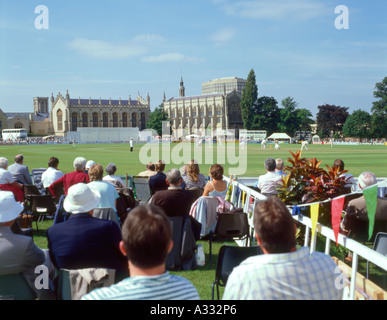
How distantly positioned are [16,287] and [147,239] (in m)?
2.08

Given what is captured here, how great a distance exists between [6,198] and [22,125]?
411 feet

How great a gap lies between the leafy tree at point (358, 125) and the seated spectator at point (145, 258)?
97691mm

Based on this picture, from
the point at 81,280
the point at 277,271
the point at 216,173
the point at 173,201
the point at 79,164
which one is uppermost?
the point at 79,164

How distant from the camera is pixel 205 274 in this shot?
573cm

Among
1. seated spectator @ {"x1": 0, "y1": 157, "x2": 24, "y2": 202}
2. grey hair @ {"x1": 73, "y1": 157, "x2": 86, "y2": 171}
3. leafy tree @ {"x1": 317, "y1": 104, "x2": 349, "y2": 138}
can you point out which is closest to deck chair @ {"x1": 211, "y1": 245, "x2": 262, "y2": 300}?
grey hair @ {"x1": 73, "y1": 157, "x2": 86, "y2": 171}

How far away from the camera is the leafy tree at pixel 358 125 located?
302 ft

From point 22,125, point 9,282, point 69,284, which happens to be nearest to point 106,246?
point 69,284

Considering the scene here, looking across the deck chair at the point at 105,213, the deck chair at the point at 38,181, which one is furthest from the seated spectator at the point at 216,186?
the deck chair at the point at 38,181

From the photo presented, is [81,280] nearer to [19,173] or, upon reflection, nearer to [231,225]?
[231,225]

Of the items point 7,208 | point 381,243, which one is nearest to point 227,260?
point 381,243

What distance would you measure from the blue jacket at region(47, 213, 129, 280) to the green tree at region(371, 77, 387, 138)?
307 feet

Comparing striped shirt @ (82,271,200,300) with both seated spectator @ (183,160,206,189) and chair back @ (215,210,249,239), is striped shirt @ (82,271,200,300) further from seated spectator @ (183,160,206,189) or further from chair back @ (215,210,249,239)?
seated spectator @ (183,160,206,189)

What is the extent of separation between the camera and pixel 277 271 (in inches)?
96.0

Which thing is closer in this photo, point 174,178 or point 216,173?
point 174,178
